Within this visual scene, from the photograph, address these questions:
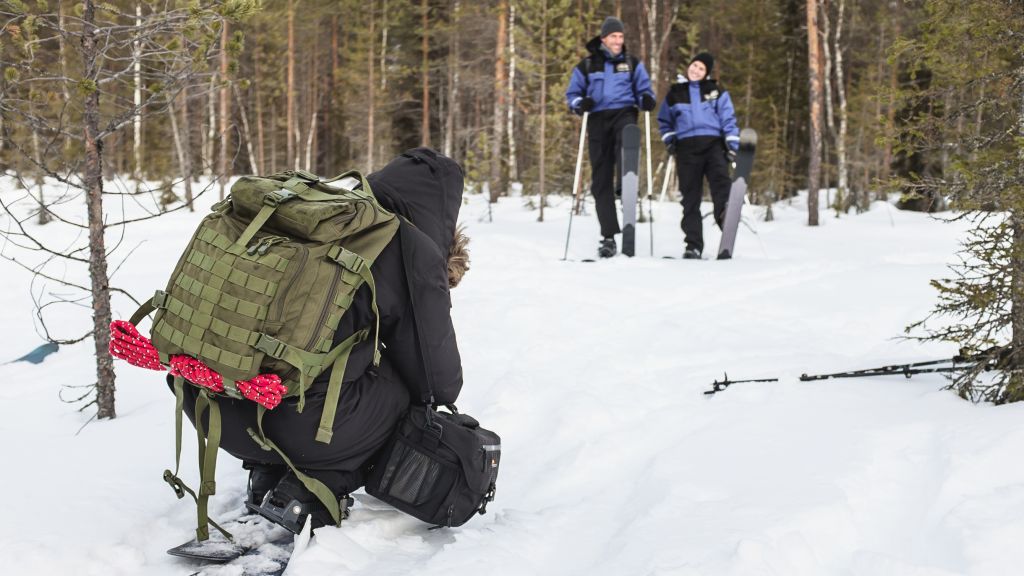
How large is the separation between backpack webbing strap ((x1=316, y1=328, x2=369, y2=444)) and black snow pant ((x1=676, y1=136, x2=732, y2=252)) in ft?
22.6

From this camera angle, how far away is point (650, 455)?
3494 mm

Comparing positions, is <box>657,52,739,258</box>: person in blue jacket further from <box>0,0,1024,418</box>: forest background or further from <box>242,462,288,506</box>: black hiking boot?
<box>242,462,288,506</box>: black hiking boot

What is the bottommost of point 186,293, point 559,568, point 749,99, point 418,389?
point 559,568

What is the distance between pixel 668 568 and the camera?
2.26 metres

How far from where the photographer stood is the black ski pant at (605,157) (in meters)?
8.60

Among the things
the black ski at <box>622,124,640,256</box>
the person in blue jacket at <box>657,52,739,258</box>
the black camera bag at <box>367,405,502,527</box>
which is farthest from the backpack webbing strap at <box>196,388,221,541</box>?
the person in blue jacket at <box>657,52,739,258</box>

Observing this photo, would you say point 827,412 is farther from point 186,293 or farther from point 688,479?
point 186,293

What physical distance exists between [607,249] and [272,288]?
671 cm

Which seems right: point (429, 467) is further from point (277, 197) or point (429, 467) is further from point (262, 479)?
point (277, 197)

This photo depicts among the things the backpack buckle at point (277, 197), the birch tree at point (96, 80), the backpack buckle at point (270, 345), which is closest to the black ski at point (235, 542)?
the backpack buckle at point (270, 345)

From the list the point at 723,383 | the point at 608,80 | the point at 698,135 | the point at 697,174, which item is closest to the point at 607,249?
the point at 697,174

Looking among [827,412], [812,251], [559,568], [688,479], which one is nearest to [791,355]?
[827,412]

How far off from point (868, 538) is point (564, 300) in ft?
13.8

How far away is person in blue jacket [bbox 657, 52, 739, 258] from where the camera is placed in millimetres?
8547
